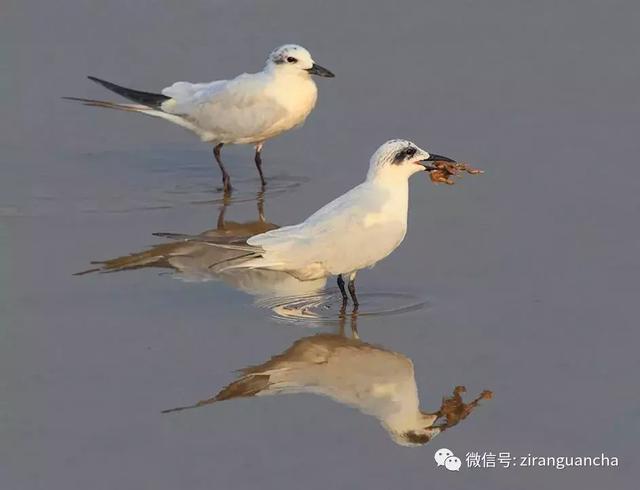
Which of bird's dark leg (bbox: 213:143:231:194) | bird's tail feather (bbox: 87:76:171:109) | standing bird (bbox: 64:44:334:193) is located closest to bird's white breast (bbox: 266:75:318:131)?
standing bird (bbox: 64:44:334:193)

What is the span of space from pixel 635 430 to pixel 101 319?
2.63m

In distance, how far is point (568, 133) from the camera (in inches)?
Answer: 423

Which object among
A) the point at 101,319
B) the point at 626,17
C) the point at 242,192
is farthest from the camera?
the point at 626,17

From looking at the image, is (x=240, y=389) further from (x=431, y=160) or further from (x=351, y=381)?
(x=431, y=160)

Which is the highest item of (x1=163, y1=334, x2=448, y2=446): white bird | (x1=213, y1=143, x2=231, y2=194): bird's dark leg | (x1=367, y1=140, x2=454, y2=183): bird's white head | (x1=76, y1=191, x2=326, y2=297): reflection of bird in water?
(x1=367, y1=140, x2=454, y2=183): bird's white head

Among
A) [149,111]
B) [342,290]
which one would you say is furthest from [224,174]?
[342,290]

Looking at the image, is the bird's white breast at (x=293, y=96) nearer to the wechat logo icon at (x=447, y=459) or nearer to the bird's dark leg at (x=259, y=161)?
the bird's dark leg at (x=259, y=161)

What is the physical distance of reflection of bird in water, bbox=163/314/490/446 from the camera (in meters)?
6.30

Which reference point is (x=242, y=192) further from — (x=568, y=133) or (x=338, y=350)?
(x=338, y=350)

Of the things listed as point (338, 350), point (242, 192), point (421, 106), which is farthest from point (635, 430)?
point (421, 106)

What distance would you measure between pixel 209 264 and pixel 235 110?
223 centimetres

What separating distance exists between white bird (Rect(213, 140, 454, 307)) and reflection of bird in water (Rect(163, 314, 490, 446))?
42cm

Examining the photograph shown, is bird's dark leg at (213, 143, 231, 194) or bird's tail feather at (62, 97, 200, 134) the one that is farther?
bird's tail feather at (62, 97, 200, 134)

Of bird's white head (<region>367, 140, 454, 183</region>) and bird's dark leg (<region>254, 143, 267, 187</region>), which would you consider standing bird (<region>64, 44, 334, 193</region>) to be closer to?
bird's dark leg (<region>254, 143, 267, 187</region>)
